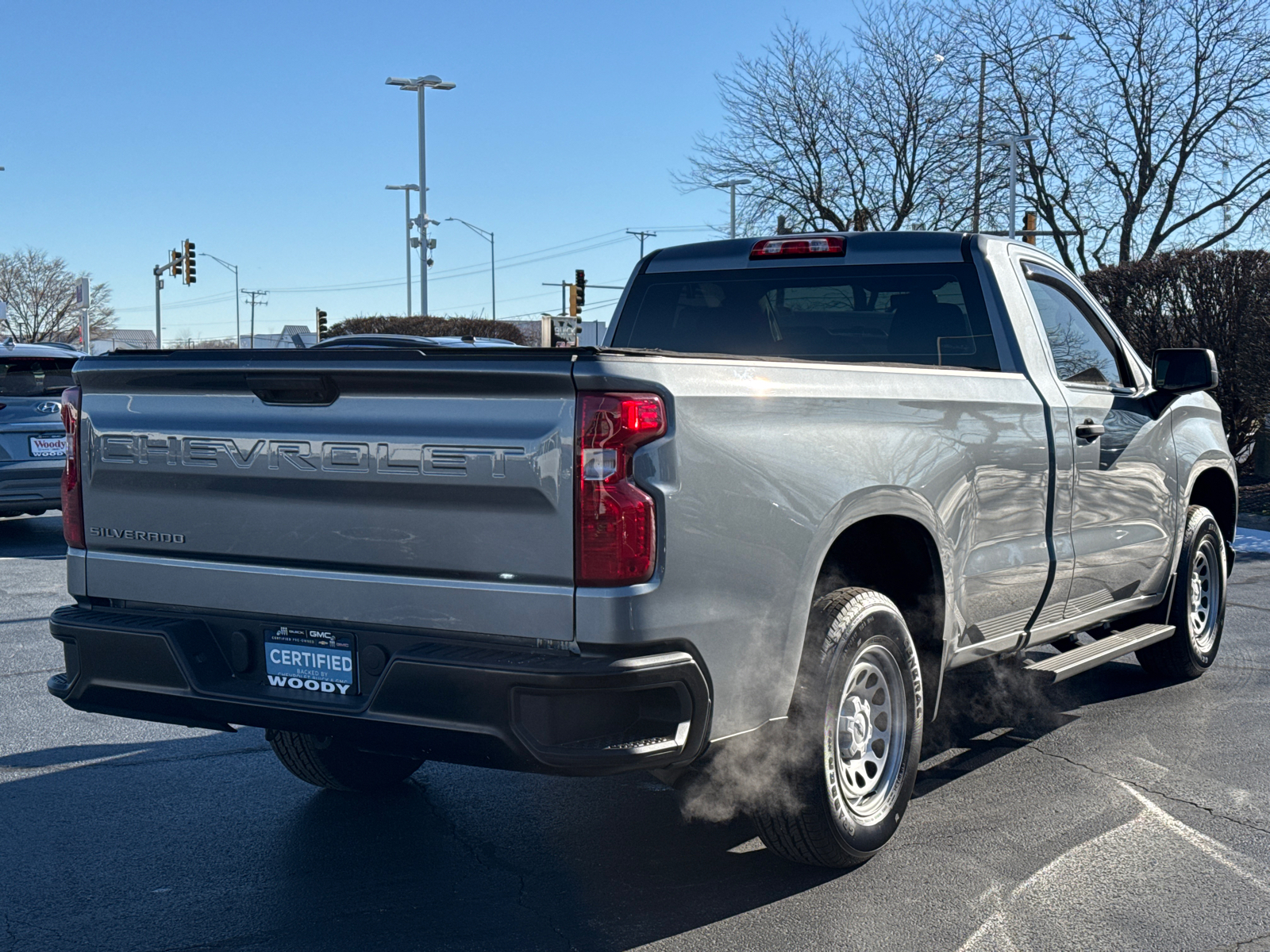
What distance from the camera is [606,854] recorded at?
419cm

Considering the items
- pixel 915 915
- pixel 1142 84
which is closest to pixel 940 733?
pixel 915 915

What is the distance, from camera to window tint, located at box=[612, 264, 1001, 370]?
203 inches

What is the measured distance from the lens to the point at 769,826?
12.6 ft

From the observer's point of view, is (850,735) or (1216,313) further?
(1216,313)

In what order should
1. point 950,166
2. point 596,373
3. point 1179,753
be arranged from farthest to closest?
point 950,166, point 1179,753, point 596,373

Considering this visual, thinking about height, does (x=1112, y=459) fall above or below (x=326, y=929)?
above

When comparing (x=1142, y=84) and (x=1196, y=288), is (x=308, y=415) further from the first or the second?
(x=1142, y=84)

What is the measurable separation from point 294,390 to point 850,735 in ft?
6.39

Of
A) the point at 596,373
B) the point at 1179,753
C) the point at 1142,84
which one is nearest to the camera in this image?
the point at 596,373

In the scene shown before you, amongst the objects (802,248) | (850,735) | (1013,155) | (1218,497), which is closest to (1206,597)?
(1218,497)

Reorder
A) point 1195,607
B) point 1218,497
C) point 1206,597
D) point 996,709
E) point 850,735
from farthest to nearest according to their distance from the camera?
1. point 1218,497
2. point 1206,597
3. point 1195,607
4. point 996,709
5. point 850,735

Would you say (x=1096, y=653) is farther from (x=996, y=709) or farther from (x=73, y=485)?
(x=73, y=485)

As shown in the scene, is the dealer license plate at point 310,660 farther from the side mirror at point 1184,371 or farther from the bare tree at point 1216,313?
the bare tree at point 1216,313

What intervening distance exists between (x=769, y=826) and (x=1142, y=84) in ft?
98.8
